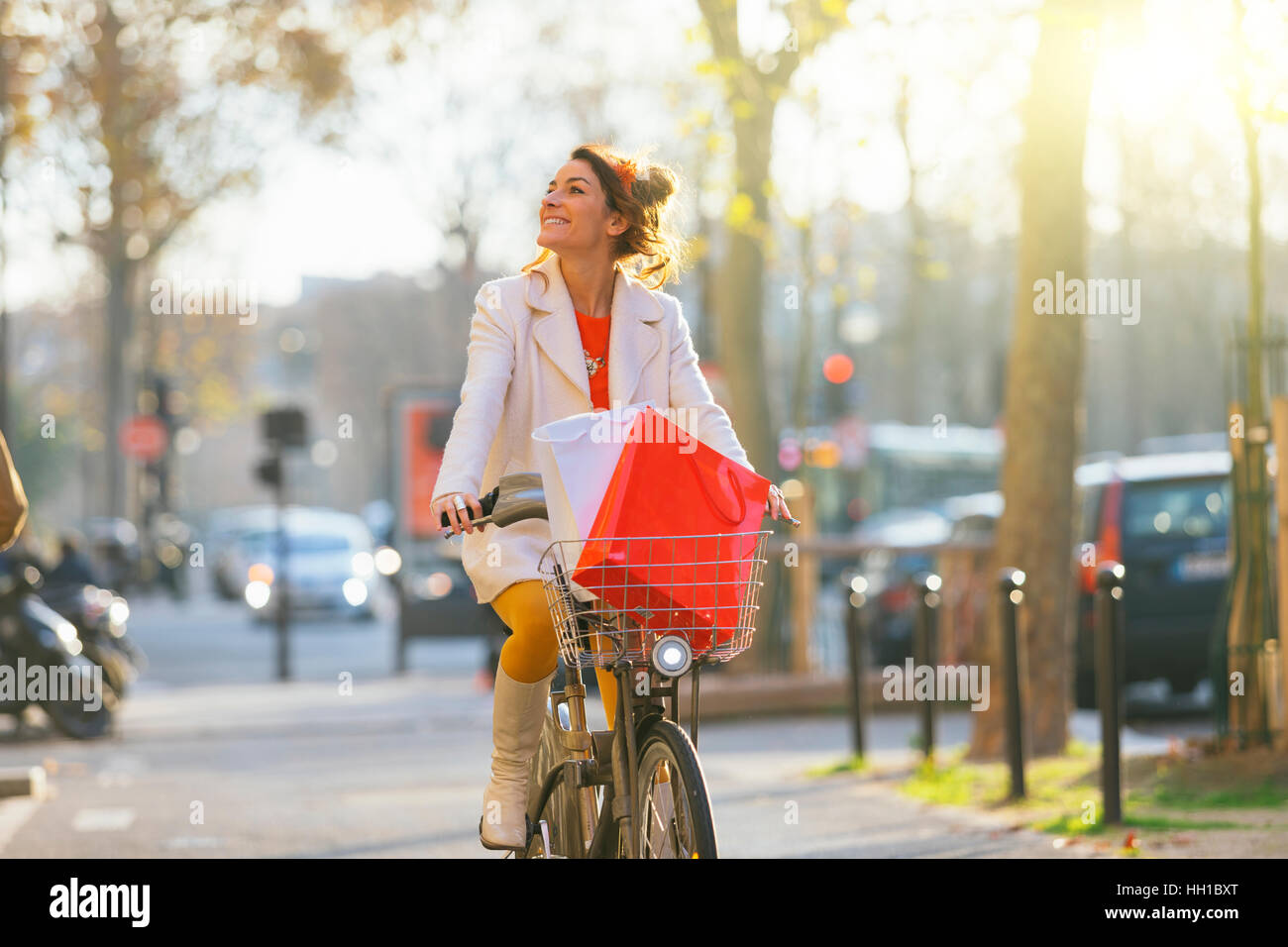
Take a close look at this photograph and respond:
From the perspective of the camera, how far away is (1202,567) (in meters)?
12.9

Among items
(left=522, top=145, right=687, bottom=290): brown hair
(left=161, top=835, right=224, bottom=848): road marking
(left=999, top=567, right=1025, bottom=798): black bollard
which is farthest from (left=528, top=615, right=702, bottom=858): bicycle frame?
(left=999, top=567, right=1025, bottom=798): black bollard

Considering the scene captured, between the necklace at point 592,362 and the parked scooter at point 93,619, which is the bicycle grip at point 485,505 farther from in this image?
the parked scooter at point 93,619

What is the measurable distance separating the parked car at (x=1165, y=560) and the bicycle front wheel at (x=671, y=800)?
921cm

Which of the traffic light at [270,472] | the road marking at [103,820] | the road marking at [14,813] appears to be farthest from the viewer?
the traffic light at [270,472]

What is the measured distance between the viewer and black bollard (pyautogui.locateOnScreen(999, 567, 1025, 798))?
8.30 m

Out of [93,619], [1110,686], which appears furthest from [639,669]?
[93,619]

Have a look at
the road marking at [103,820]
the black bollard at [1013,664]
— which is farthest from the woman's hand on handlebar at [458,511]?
the road marking at [103,820]

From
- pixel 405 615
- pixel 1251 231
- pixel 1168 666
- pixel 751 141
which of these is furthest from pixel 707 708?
pixel 405 615

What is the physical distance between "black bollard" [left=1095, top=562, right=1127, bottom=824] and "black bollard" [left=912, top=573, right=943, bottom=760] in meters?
2.40

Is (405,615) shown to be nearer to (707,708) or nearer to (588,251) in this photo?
(707,708)

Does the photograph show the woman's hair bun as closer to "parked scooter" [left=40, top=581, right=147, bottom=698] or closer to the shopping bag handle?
the shopping bag handle

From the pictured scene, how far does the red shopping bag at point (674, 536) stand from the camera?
12.9 ft

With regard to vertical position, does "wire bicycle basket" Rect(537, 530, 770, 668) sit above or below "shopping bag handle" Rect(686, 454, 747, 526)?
below
